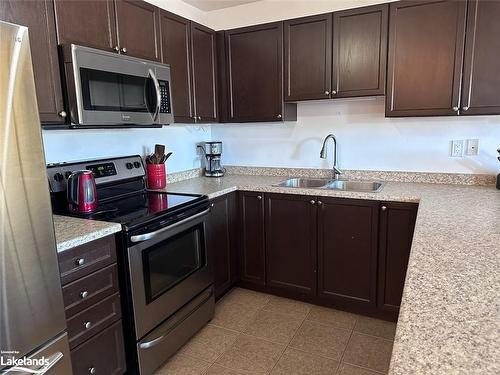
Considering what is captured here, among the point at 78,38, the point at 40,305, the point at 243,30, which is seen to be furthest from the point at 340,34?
the point at 40,305

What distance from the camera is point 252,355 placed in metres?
2.08

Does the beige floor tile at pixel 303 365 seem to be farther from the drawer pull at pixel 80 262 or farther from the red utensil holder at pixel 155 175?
the red utensil holder at pixel 155 175

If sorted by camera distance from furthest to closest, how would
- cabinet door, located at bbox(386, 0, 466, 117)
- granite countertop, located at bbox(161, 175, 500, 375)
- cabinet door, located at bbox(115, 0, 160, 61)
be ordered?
1. cabinet door, located at bbox(386, 0, 466, 117)
2. cabinet door, located at bbox(115, 0, 160, 61)
3. granite countertop, located at bbox(161, 175, 500, 375)

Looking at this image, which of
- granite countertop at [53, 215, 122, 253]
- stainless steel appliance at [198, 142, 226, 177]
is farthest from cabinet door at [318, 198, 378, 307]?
granite countertop at [53, 215, 122, 253]

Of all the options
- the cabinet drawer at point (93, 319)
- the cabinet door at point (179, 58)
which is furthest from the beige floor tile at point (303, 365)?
the cabinet door at point (179, 58)

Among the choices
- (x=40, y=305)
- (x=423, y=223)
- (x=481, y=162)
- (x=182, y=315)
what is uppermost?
(x=481, y=162)

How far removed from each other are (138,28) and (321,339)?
224cm

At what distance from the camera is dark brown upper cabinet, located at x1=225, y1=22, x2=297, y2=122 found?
108 inches

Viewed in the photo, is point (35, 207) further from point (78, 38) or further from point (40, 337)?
point (78, 38)

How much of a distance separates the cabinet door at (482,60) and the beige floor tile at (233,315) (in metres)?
1.99

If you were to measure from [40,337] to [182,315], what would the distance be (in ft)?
3.07

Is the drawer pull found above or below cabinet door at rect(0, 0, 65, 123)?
below

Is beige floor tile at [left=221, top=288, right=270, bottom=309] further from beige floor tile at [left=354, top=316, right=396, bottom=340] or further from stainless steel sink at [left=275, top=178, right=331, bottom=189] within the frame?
stainless steel sink at [left=275, top=178, right=331, bottom=189]

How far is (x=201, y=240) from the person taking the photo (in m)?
2.27
